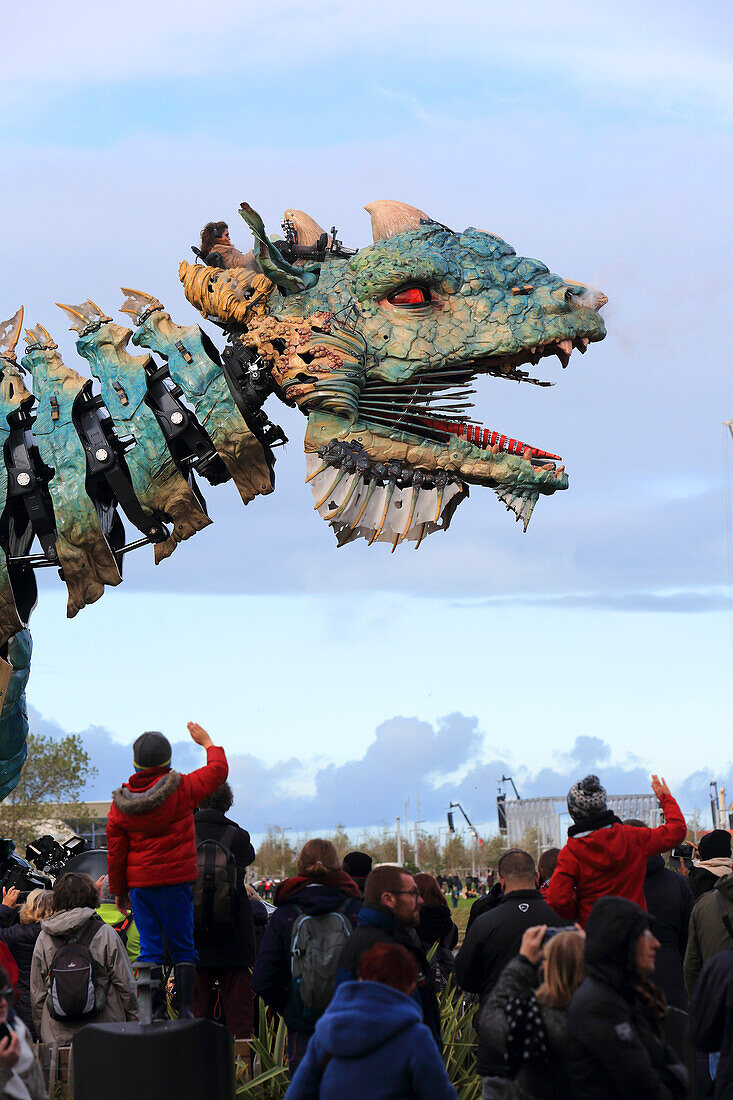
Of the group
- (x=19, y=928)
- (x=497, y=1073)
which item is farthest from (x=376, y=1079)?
(x=19, y=928)

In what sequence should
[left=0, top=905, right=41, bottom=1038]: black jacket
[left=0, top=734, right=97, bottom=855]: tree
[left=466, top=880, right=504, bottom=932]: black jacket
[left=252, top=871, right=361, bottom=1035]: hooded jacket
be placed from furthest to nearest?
[left=0, top=734, right=97, bottom=855]: tree → [left=0, top=905, right=41, bottom=1038]: black jacket → [left=466, top=880, right=504, bottom=932]: black jacket → [left=252, top=871, right=361, bottom=1035]: hooded jacket

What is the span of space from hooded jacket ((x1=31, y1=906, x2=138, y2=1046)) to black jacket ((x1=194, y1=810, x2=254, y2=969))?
533 mm

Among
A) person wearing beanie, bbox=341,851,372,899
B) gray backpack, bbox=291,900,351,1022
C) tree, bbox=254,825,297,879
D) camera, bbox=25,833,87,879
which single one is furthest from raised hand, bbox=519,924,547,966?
tree, bbox=254,825,297,879

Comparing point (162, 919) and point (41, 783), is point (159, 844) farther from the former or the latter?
point (41, 783)

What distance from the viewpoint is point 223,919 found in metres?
7.95

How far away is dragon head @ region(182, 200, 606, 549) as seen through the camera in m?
8.59

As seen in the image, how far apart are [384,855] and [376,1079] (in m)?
73.9

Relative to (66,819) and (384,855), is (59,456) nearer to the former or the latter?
(66,819)

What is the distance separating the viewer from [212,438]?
8562 mm

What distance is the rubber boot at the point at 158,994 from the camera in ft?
22.4

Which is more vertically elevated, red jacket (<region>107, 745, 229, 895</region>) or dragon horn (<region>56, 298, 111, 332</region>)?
dragon horn (<region>56, 298, 111, 332</region>)

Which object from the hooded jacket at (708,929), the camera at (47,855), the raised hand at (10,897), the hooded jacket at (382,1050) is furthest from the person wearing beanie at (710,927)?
the camera at (47,855)

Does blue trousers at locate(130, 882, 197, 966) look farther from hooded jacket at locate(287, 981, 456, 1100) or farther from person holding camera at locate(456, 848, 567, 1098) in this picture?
hooded jacket at locate(287, 981, 456, 1100)

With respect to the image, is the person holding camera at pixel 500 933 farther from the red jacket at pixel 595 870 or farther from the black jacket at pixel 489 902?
the black jacket at pixel 489 902
